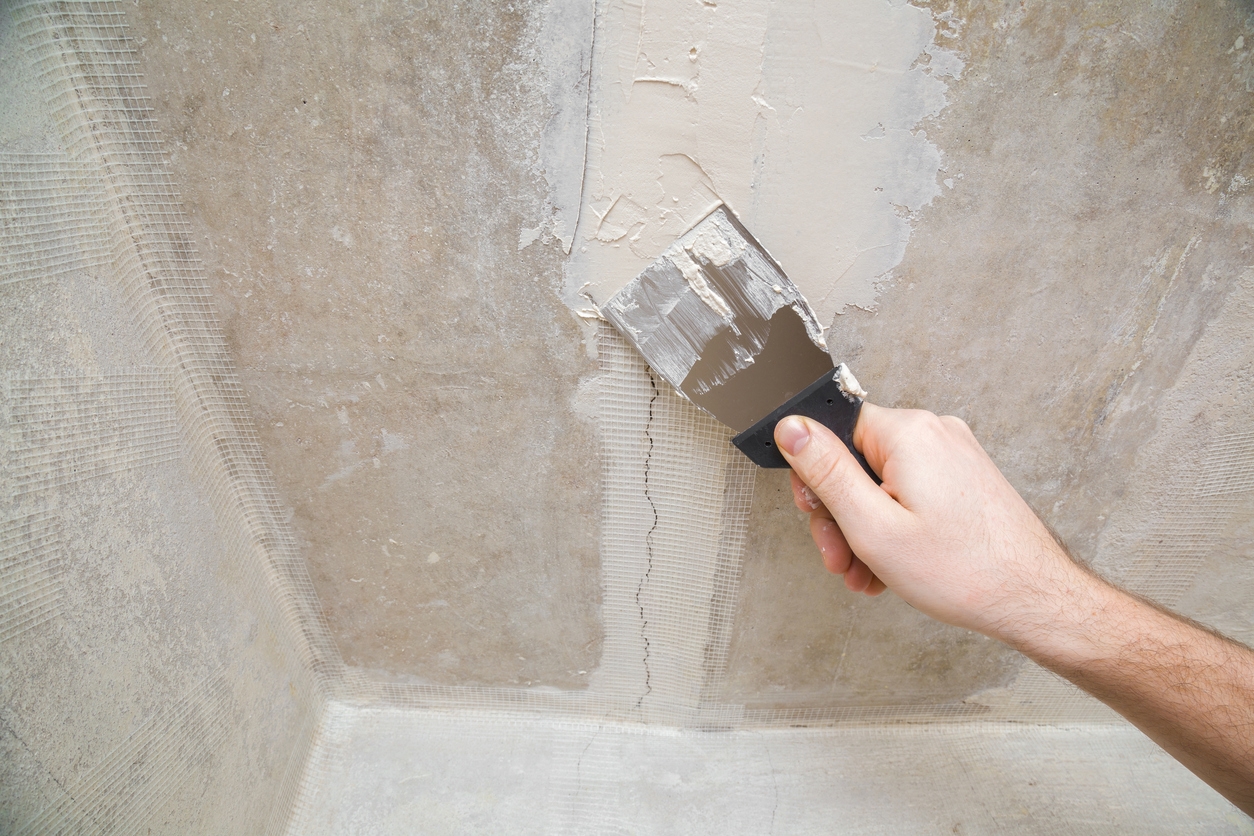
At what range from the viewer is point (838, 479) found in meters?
0.83

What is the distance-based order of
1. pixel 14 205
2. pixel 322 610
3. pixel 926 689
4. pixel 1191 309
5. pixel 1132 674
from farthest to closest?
pixel 926 689
pixel 322 610
pixel 1191 309
pixel 1132 674
pixel 14 205

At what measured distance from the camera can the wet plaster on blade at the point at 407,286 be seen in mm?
813

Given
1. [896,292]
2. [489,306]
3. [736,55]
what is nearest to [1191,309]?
[896,292]

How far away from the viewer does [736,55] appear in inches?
31.8

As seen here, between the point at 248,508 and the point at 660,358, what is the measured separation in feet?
2.82

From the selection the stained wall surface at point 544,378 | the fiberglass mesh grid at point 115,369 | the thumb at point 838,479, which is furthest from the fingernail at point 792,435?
the fiberglass mesh grid at point 115,369

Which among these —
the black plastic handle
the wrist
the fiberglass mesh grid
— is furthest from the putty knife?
the fiberglass mesh grid

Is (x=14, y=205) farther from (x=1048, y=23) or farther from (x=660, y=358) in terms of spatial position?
(x=1048, y=23)

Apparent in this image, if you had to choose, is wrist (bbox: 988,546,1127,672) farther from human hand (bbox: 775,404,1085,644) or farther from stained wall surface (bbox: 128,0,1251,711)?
stained wall surface (bbox: 128,0,1251,711)

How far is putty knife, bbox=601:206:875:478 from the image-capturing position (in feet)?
2.92

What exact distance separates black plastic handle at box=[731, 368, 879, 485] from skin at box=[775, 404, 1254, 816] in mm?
17

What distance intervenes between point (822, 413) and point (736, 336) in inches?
7.0

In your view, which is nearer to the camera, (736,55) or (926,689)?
(736,55)

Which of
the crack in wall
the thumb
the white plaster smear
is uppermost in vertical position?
the white plaster smear
